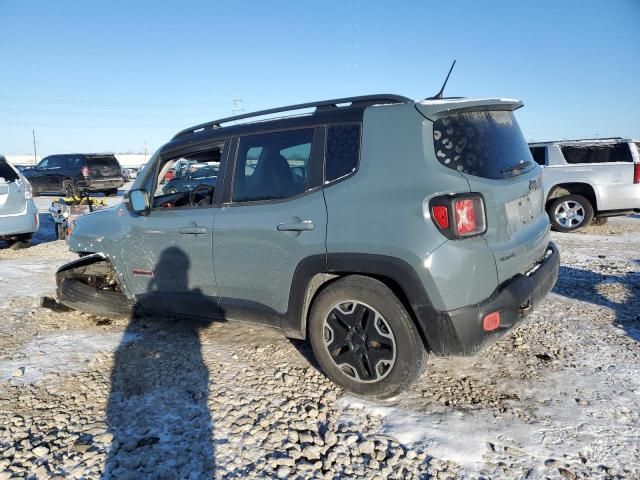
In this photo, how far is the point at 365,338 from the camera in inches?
110

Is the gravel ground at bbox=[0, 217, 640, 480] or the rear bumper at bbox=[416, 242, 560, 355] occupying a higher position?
the rear bumper at bbox=[416, 242, 560, 355]

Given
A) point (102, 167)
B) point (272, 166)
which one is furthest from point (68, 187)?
point (272, 166)

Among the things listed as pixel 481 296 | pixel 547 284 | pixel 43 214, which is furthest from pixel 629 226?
pixel 43 214

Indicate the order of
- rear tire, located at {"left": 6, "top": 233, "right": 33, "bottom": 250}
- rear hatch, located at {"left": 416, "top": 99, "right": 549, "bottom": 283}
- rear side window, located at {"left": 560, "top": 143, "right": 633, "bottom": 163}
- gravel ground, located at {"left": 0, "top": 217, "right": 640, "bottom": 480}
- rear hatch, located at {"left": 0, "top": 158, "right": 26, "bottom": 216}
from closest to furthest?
gravel ground, located at {"left": 0, "top": 217, "right": 640, "bottom": 480} < rear hatch, located at {"left": 416, "top": 99, "right": 549, "bottom": 283} < rear hatch, located at {"left": 0, "top": 158, "right": 26, "bottom": 216} < rear tire, located at {"left": 6, "top": 233, "right": 33, "bottom": 250} < rear side window, located at {"left": 560, "top": 143, "right": 633, "bottom": 163}

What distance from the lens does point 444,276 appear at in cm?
245

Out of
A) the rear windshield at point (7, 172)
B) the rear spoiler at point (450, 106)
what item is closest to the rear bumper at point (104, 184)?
the rear windshield at point (7, 172)

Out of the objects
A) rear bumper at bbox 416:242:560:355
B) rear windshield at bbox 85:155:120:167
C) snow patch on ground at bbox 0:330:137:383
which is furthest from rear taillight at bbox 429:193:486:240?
rear windshield at bbox 85:155:120:167

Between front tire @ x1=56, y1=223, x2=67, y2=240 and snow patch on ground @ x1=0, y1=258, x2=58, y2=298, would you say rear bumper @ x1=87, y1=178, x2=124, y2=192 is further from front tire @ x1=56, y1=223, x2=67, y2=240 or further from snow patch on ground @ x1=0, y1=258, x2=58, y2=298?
snow patch on ground @ x1=0, y1=258, x2=58, y2=298

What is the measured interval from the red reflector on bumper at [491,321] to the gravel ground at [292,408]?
557 mm

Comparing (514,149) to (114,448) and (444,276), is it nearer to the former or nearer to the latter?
(444,276)

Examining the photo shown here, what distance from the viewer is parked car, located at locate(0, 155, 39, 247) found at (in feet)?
24.3

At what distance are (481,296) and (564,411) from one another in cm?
90

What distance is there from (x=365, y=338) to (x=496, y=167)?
135 cm

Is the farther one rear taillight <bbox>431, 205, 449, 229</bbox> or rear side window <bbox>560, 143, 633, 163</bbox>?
rear side window <bbox>560, 143, 633, 163</bbox>
